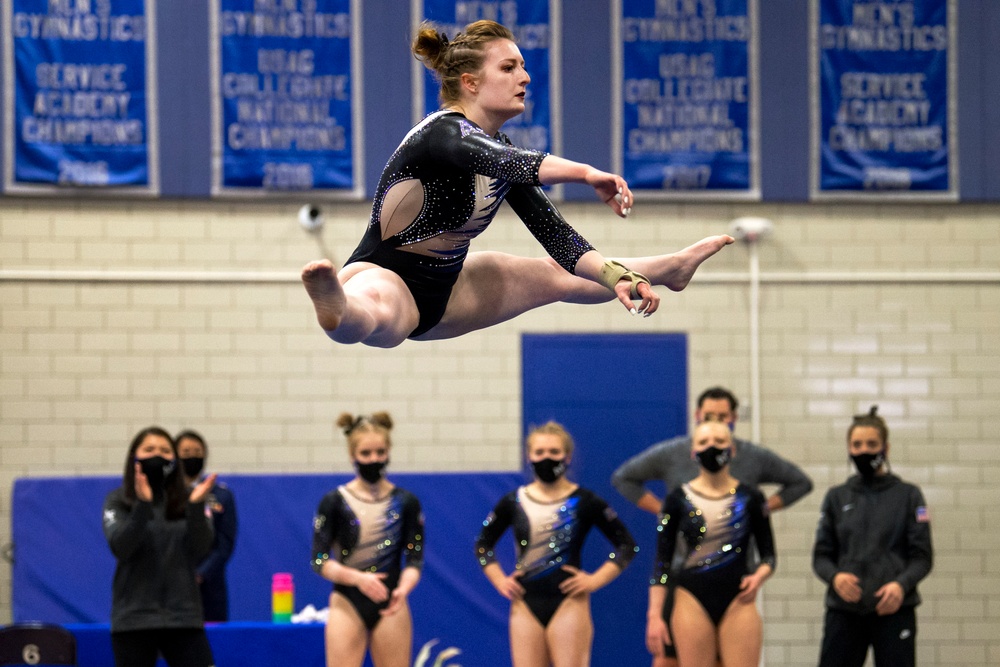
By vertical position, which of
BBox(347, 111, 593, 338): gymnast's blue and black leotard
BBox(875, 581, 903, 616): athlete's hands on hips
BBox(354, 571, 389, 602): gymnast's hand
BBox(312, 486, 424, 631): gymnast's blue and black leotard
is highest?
BBox(347, 111, 593, 338): gymnast's blue and black leotard

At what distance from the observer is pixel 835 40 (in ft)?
27.0

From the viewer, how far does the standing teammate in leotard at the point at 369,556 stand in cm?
563

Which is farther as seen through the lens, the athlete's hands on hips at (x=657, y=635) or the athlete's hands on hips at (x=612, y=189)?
the athlete's hands on hips at (x=657, y=635)

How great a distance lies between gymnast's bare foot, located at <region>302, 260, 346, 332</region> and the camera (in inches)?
105

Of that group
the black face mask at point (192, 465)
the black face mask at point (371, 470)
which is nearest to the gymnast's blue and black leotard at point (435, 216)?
the black face mask at point (371, 470)

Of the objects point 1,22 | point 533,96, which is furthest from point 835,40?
point 1,22

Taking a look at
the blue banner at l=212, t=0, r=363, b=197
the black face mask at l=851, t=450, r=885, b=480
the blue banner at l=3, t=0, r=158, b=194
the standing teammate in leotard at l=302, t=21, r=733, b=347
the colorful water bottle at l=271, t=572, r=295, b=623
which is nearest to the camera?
the standing teammate in leotard at l=302, t=21, r=733, b=347

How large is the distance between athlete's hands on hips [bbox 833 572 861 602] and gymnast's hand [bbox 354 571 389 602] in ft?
7.29

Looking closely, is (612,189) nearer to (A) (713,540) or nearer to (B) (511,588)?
(A) (713,540)

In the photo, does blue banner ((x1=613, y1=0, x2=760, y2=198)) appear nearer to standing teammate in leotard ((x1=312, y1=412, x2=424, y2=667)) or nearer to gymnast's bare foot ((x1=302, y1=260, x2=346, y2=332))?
standing teammate in leotard ((x1=312, y1=412, x2=424, y2=667))

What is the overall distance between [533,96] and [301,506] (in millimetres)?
3188

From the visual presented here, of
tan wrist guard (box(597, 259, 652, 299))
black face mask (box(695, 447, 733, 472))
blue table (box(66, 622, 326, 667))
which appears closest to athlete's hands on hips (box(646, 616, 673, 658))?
black face mask (box(695, 447, 733, 472))

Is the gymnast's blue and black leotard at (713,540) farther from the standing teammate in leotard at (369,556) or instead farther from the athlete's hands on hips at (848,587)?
the standing teammate in leotard at (369,556)

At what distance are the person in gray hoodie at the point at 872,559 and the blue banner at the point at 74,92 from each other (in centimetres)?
505
